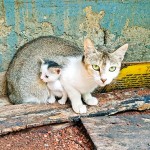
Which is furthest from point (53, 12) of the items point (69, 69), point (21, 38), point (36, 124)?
point (36, 124)

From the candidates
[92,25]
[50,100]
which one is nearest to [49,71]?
[50,100]

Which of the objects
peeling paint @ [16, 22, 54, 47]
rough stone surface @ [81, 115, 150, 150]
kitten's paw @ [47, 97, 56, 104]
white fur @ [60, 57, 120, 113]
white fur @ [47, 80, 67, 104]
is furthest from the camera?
peeling paint @ [16, 22, 54, 47]

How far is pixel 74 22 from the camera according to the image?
3.80m

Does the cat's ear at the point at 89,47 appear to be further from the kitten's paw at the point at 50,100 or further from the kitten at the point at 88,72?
the kitten's paw at the point at 50,100

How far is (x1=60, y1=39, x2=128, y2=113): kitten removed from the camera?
3086mm

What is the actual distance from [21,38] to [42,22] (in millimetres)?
279

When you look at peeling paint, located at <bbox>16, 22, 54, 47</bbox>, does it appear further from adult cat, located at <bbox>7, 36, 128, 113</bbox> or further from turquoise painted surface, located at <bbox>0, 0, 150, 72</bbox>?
adult cat, located at <bbox>7, 36, 128, 113</bbox>

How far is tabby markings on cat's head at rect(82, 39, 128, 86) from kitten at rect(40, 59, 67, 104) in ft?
1.04

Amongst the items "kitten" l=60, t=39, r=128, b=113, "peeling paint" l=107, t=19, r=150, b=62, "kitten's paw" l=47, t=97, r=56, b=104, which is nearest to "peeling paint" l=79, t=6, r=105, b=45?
"peeling paint" l=107, t=19, r=150, b=62

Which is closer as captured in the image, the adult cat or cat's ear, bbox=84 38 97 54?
cat's ear, bbox=84 38 97 54

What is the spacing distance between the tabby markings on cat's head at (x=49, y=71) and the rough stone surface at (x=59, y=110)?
0.97 ft

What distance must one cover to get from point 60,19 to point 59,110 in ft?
3.28

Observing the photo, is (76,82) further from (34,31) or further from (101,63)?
(34,31)

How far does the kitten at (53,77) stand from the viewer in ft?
10.9
